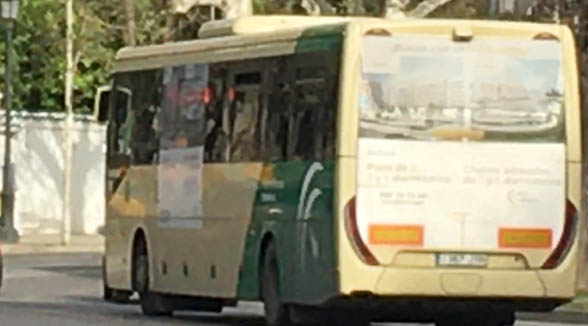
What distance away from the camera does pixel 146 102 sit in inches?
1053

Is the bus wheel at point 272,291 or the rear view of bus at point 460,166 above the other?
the rear view of bus at point 460,166

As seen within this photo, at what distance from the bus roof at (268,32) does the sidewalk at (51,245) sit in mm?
22978

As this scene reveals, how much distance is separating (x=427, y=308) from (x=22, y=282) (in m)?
16.9

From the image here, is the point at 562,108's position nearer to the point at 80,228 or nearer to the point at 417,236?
the point at 417,236

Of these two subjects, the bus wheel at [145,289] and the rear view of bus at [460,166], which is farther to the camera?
the bus wheel at [145,289]

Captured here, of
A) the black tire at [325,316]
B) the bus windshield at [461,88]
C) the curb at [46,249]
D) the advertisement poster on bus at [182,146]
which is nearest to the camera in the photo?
the bus windshield at [461,88]

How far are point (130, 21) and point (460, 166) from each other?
32.4 meters

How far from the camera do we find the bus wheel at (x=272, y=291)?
22.9 meters

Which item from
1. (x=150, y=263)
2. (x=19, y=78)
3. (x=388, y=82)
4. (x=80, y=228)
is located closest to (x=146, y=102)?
(x=150, y=263)

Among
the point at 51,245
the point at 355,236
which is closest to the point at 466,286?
the point at 355,236

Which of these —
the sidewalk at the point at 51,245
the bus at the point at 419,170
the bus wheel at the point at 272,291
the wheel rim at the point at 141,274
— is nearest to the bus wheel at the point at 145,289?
the wheel rim at the point at 141,274

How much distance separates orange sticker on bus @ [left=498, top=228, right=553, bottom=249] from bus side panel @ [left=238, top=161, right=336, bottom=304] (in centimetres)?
161

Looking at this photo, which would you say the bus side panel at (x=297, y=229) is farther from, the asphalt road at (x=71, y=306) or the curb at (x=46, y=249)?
the curb at (x=46, y=249)

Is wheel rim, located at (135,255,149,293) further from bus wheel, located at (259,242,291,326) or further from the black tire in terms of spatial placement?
bus wheel, located at (259,242,291,326)
